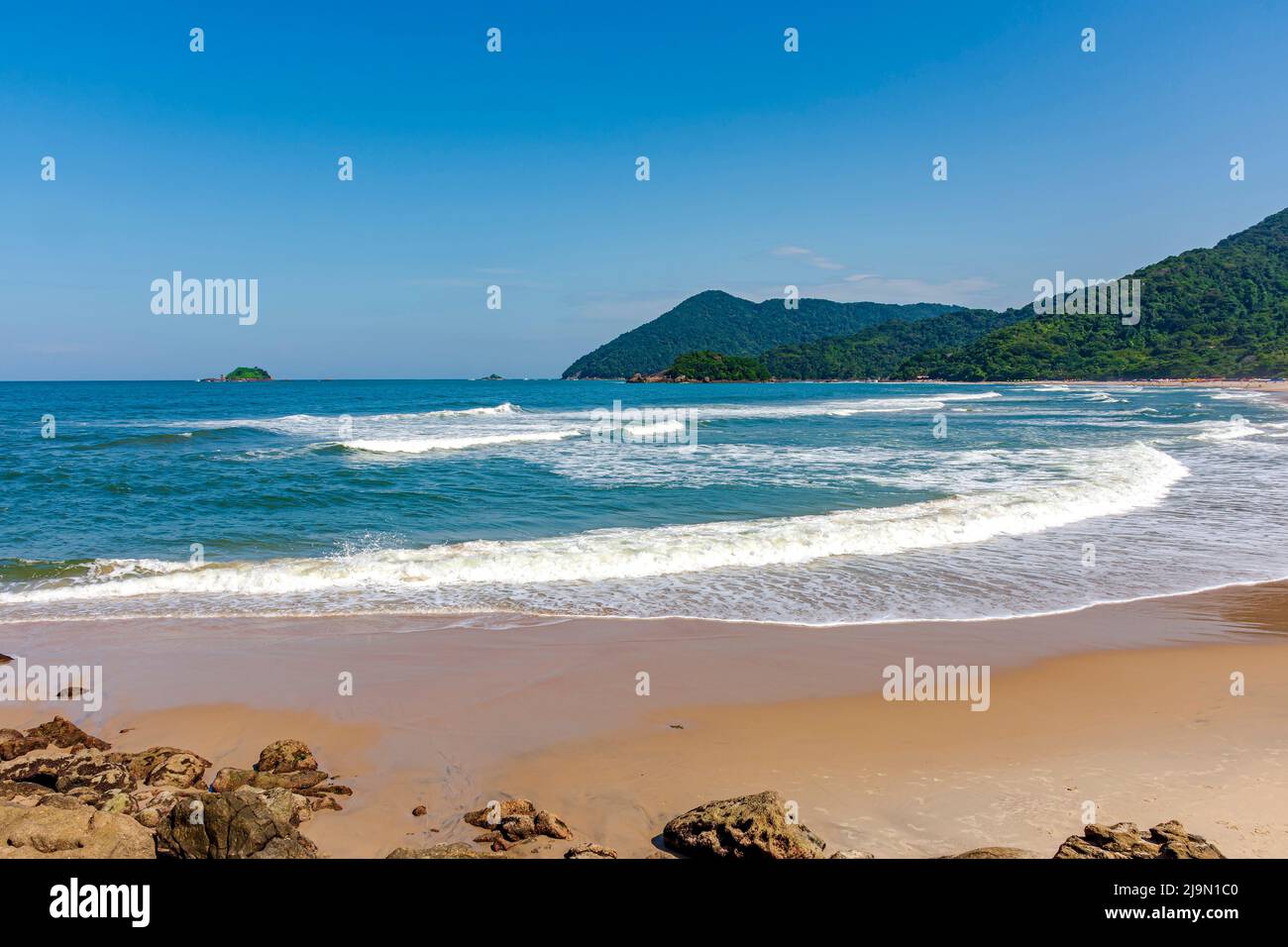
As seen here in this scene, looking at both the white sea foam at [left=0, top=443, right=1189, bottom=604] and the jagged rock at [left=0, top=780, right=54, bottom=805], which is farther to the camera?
the white sea foam at [left=0, top=443, right=1189, bottom=604]

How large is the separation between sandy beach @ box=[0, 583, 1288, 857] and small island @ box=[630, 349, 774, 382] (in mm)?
166805

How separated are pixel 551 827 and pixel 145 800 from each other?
2.80 meters

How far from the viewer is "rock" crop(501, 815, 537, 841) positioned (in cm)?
439

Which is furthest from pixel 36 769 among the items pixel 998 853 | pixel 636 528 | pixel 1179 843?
pixel 636 528

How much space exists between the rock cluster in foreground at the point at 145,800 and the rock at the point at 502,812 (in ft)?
3.04

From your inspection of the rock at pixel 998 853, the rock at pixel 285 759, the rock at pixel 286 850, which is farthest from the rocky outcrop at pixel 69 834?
the rock at pixel 998 853

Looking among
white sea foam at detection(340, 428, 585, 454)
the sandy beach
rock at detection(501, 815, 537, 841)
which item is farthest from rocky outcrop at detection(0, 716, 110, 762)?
white sea foam at detection(340, 428, 585, 454)

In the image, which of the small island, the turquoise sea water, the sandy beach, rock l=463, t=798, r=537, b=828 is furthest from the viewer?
the small island

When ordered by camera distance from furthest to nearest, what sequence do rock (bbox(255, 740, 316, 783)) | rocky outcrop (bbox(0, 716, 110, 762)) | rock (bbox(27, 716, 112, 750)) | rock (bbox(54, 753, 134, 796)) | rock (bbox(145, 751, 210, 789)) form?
1. rock (bbox(27, 716, 112, 750))
2. rocky outcrop (bbox(0, 716, 110, 762))
3. rock (bbox(255, 740, 316, 783))
4. rock (bbox(145, 751, 210, 789))
5. rock (bbox(54, 753, 134, 796))

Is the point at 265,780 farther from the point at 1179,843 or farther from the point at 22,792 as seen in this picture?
the point at 1179,843

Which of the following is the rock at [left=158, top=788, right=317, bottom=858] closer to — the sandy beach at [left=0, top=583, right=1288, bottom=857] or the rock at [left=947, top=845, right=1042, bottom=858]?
the sandy beach at [left=0, top=583, right=1288, bottom=857]

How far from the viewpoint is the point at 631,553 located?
12.3 metres

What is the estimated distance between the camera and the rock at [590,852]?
13.5 feet
